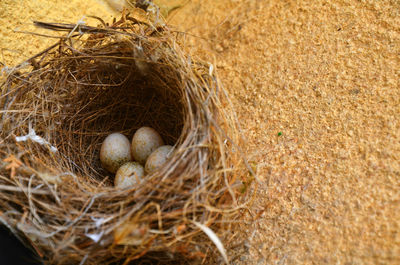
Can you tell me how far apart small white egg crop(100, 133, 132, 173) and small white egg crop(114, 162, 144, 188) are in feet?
0.22

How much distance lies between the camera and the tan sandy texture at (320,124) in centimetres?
119

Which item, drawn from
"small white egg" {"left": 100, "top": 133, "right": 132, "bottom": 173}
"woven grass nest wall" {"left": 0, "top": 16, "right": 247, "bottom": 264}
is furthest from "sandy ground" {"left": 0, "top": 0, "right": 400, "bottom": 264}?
"small white egg" {"left": 100, "top": 133, "right": 132, "bottom": 173}

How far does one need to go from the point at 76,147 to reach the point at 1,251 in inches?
19.8

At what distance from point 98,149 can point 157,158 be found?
0.41 metres

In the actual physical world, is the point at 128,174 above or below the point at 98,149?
below

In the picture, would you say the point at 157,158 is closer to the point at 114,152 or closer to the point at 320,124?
the point at 114,152

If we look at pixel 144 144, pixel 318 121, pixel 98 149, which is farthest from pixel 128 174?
pixel 318 121

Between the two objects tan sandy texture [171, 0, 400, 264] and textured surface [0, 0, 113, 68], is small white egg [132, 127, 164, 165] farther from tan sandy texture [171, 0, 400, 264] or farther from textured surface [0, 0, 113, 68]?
textured surface [0, 0, 113, 68]

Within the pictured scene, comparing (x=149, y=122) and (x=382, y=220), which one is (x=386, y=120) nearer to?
(x=382, y=220)

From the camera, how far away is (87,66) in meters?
1.50

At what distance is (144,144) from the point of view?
1.43 m

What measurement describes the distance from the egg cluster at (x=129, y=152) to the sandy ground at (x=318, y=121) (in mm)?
390

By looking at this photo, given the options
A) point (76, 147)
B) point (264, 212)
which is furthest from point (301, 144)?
point (76, 147)

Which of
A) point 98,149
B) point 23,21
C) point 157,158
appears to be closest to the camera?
point 157,158
